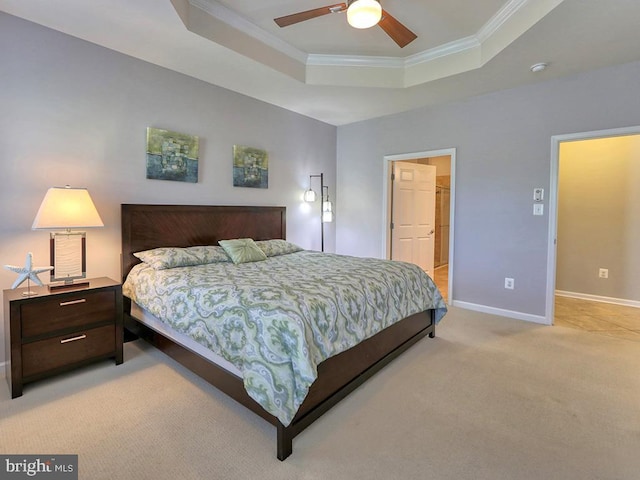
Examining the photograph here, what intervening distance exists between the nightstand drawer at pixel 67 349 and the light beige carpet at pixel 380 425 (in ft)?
0.49

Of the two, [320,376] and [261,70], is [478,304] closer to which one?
[320,376]

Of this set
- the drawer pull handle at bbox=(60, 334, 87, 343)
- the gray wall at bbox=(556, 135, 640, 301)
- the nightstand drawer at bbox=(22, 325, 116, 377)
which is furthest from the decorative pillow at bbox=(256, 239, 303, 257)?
the gray wall at bbox=(556, 135, 640, 301)

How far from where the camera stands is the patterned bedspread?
1.64 m

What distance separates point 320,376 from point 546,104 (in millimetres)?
3660

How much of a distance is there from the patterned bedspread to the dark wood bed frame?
14 centimetres

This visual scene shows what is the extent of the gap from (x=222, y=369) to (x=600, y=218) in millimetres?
5109

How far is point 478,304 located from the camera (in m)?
4.08

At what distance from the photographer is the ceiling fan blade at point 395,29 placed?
214 centimetres

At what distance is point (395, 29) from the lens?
2.26 metres

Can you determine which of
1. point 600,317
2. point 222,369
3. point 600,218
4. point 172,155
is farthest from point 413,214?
point 222,369

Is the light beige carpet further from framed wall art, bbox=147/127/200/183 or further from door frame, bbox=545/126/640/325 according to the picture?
framed wall art, bbox=147/127/200/183

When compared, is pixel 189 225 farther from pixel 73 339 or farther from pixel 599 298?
pixel 599 298

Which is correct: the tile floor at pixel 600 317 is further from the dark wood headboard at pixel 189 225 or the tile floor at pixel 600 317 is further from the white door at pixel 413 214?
the dark wood headboard at pixel 189 225

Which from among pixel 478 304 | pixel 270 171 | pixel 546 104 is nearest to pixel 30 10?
pixel 270 171
